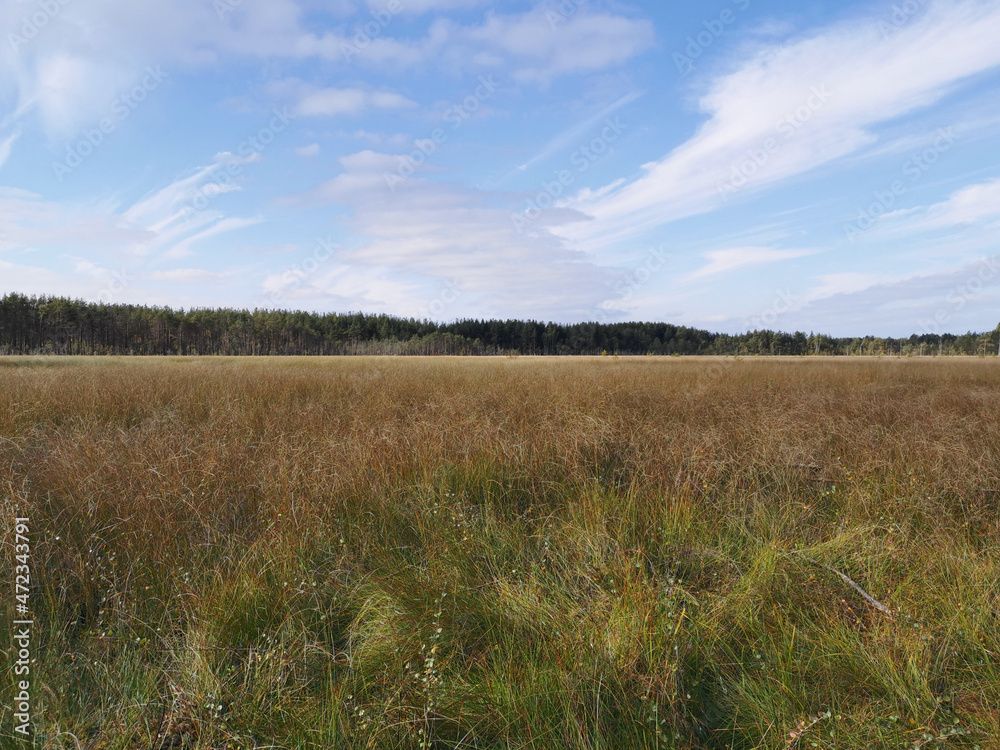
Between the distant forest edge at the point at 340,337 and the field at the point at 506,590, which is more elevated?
the distant forest edge at the point at 340,337

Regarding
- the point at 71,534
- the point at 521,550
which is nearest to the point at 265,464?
the point at 71,534

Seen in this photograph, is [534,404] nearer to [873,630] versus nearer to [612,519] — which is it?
[612,519]

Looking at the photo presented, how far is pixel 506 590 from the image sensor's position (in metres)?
2.41

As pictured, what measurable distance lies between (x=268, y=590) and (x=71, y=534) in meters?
1.78

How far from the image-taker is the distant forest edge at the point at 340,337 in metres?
67.8

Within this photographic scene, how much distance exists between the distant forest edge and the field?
7310 cm

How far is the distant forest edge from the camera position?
67800mm

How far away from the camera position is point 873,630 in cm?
215

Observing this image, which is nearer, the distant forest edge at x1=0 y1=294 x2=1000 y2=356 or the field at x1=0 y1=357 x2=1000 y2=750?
the field at x1=0 y1=357 x2=1000 y2=750

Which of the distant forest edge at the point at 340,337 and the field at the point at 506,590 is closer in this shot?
the field at the point at 506,590

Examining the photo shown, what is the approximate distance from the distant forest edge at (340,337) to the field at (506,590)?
2878 inches

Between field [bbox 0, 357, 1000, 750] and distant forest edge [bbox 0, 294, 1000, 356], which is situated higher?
distant forest edge [bbox 0, 294, 1000, 356]

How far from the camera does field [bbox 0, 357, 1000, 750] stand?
1745mm

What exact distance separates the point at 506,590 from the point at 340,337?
9197cm
